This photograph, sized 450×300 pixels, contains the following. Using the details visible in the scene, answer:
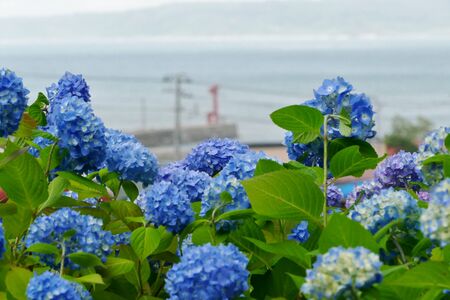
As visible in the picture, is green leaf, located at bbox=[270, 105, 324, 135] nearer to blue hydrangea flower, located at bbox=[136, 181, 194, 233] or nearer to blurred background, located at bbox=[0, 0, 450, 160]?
blue hydrangea flower, located at bbox=[136, 181, 194, 233]

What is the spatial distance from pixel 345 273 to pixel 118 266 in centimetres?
25

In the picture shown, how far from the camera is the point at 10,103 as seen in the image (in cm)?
78

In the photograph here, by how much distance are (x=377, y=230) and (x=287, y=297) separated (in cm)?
9

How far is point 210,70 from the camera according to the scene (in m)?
68.1

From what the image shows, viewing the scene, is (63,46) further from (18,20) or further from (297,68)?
(297,68)

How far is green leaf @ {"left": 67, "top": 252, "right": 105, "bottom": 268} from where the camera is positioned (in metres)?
0.66

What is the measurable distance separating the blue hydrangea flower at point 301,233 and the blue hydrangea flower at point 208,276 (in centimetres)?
15

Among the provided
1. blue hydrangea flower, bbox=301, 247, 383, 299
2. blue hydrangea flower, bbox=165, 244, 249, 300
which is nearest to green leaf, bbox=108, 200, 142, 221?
blue hydrangea flower, bbox=165, 244, 249, 300

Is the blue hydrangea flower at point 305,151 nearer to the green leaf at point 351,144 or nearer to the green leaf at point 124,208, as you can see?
the green leaf at point 351,144

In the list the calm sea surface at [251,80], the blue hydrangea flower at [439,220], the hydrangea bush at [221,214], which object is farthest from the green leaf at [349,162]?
the calm sea surface at [251,80]

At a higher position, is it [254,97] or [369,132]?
[369,132]

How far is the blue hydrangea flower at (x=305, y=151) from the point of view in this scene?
0.82 metres

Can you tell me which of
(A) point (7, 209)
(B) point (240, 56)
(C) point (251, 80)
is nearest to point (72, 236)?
(A) point (7, 209)

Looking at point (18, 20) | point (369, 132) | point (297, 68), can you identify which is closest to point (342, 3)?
point (297, 68)
